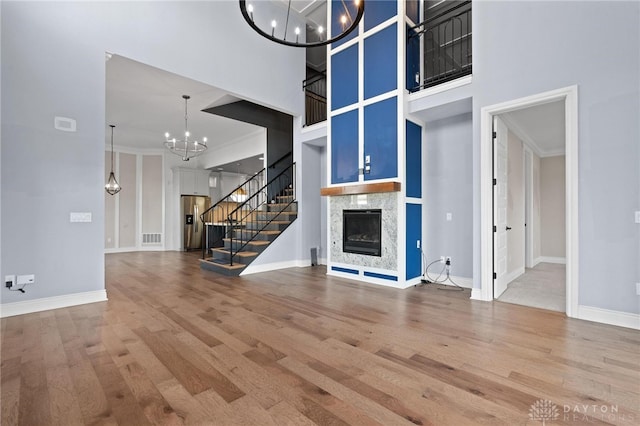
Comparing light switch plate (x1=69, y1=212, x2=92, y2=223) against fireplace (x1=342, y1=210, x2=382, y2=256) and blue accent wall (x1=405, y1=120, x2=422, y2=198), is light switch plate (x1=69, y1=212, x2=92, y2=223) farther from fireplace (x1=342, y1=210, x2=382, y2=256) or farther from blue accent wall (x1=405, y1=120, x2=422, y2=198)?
blue accent wall (x1=405, y1=120, x2=422, y2=198)

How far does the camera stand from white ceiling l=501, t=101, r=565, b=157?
4.26 m

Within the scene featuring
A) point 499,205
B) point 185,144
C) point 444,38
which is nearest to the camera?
point 499,205

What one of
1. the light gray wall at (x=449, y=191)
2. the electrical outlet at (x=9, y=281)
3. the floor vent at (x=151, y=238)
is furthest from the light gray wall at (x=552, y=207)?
the floor vent at (x=151, y=238)

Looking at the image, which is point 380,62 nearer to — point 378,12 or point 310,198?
point 378,12

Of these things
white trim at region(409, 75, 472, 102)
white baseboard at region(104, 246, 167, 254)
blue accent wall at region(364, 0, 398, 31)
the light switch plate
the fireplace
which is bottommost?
white baseboard at region(104, 246, 167, 254)

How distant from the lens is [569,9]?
3.15 m

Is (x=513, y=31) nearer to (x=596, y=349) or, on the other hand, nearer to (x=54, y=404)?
(x=596, y=349)

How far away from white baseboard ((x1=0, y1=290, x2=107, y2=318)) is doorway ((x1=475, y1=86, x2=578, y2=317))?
497 cm

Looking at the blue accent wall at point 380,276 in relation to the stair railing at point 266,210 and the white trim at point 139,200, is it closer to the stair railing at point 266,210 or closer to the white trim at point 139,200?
the stair railing at point 266,210

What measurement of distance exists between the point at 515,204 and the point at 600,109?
7.67 feet

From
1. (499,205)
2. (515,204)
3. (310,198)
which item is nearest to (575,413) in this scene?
(499,205)

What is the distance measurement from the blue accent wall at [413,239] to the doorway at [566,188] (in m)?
1.08

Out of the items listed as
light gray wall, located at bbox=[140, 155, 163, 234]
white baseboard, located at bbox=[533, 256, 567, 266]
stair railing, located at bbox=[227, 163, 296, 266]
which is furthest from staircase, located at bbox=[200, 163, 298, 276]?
white baseboard, located at bbox=[533, 256, 567, 266]

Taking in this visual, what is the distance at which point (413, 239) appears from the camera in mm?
4734
